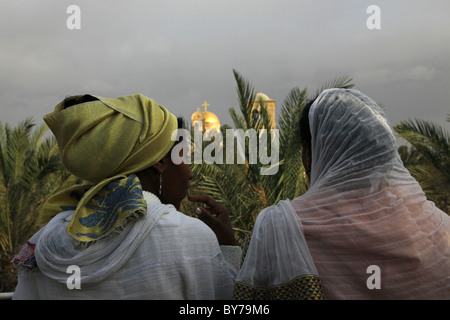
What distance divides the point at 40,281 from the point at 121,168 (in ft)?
1.72

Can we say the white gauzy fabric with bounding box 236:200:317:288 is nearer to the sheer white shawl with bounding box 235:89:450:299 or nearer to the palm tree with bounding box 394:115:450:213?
the sheer white shawl with bounding box 235:89:450:299

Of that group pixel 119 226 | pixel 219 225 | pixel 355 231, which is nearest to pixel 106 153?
pixel 119 226

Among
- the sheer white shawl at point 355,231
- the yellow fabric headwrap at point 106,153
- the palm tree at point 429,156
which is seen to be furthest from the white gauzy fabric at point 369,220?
the palm tree at point 429,156

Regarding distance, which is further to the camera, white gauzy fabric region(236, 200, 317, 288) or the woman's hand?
the woman's hand

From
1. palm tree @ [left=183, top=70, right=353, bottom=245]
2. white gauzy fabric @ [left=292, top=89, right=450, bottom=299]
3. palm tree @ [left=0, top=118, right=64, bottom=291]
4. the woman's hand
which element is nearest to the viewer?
white gauzy fabric @ [left=292, top=89, right=450, bottom=299]

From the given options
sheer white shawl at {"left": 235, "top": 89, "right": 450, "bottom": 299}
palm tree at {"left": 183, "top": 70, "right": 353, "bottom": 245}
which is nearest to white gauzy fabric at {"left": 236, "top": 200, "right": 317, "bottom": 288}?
sheer white shawl at {"left": 235, "top": 89, "right": 450, "bottom": 299}

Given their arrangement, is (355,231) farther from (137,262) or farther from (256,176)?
(256,176)

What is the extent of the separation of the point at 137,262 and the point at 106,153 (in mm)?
425

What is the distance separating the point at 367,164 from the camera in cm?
169

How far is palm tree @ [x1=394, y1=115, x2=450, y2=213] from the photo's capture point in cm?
715

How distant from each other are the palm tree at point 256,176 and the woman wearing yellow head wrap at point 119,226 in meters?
4.62

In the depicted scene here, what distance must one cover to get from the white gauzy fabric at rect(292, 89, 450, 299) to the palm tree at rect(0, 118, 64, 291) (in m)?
6.91
